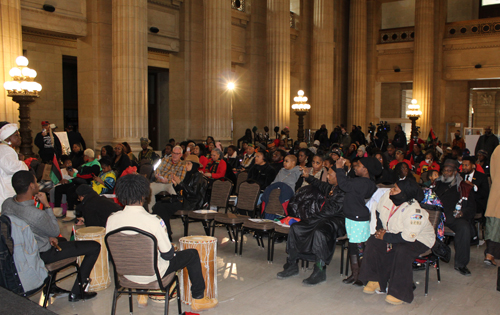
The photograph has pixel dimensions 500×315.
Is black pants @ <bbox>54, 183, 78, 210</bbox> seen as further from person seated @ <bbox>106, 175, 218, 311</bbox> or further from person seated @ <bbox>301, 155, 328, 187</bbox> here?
person seated @ <bbox>106, 175, 218, 311</bbox>

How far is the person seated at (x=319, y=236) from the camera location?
5336 mm

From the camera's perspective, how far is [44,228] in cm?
418

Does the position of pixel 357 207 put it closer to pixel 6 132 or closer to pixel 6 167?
pixel 6 167

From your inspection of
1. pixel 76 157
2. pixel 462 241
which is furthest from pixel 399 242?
pixel 76 157

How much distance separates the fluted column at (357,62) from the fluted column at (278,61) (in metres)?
6.76

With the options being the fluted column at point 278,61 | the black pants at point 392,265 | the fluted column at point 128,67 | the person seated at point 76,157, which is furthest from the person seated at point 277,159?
the fluted column at point 278,61

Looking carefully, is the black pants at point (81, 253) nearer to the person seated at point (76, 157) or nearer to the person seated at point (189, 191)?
the person seated at point (189, 191)

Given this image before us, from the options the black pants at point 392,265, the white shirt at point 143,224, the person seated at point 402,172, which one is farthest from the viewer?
the person seated at point 402,172

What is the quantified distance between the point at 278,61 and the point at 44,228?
51.9 ft

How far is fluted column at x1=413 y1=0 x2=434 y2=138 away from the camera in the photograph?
2369cm

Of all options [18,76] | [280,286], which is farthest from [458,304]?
[18,76]

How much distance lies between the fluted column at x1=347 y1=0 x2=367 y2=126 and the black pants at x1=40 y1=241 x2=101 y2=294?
70.5 feet

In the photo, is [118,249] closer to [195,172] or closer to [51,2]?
[195,172]

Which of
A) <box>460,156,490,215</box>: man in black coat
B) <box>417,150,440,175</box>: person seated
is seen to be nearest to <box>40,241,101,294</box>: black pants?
<box>460,156,490,215</box>: man in black coat
